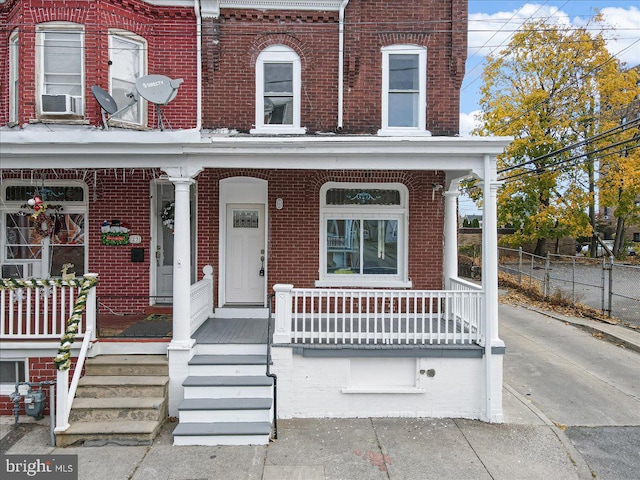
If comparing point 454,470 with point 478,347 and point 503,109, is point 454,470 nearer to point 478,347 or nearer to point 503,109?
point 478,347

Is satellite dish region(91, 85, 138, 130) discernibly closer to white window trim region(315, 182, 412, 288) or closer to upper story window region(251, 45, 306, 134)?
upper story window region(251, 45, 306, 134)

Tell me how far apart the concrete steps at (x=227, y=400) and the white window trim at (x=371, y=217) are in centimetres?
244

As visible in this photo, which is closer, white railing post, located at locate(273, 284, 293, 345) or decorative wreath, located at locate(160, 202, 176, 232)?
white railing post, located at locate(273, 284, 293, 345)

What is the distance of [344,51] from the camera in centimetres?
838

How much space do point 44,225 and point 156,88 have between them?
134 inches

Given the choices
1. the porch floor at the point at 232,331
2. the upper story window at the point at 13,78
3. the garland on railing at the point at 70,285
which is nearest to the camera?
Answer: the garland on railing at the point at 70,285

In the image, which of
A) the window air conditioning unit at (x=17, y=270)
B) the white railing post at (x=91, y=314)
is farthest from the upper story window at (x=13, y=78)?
the white railing post at (x=91, y=314)

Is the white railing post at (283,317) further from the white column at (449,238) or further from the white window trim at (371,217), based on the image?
the white column at (449,238)

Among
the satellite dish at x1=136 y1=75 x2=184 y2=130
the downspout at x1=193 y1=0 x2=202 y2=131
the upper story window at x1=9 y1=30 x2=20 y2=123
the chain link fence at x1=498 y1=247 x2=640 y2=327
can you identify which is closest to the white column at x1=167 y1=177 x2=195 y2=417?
the satellite dish at x1=136 y1=75 x2=184 y2=130

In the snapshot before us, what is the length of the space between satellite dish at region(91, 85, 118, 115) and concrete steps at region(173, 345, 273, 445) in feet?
14.2

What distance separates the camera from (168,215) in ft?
27.5

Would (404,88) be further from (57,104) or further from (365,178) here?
(57,104)

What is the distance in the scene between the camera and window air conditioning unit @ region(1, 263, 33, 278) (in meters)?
8.09

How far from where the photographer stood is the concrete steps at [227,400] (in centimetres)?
545
